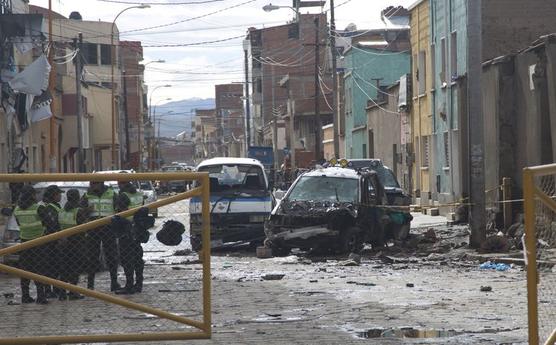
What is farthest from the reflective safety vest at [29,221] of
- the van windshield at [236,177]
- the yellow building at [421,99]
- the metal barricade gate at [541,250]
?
the yellow building at [421,99]

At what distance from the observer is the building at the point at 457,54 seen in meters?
34.4

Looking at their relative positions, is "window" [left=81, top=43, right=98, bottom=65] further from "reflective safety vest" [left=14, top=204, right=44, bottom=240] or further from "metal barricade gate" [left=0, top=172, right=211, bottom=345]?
"metal barricade gate" [left=0, top=172, right=211, bottom=345]

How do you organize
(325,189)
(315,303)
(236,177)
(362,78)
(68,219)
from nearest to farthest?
(68,219)
(315,303)
(325,189)
(236,177)
(362,78)

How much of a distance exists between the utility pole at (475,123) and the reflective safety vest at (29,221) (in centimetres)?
1190

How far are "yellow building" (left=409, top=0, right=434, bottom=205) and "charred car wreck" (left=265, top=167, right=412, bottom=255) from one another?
17214 millimetres

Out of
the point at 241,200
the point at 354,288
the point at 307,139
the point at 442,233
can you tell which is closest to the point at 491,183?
the point at 442,233

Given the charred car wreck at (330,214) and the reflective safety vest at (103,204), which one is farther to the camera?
the charred car wreck at (330,214)

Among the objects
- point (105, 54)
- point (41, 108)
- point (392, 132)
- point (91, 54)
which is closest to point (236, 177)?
point (41, 108)

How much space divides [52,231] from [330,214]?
40.0 ft

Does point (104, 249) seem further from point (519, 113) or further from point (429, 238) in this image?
point (519, 113)

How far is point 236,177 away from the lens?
88.0 feet

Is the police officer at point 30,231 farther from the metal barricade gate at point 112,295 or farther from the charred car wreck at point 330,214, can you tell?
the charred car wreck at point 330,214

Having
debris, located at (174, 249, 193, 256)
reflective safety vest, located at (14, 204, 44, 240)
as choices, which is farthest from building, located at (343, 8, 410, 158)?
reflective safety vest, located at (14, 204, 44, 240)

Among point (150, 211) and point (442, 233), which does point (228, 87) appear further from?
point (150, 211)
